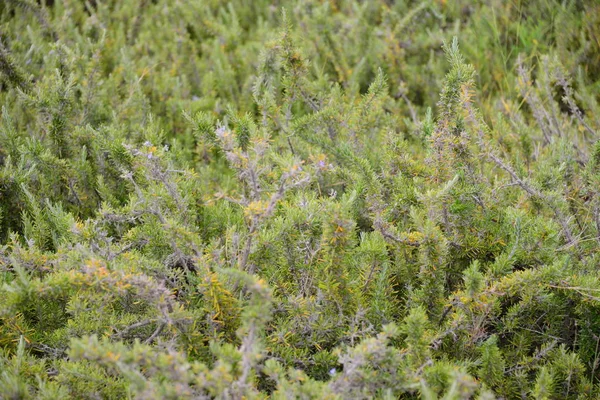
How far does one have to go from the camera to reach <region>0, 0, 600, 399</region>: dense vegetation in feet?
4.72

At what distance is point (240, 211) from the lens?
2.11 metres

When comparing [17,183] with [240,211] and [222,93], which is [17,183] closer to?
[240,211]

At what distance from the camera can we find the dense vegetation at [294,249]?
1.44 m

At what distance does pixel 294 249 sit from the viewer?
1.80m

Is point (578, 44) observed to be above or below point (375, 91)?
below

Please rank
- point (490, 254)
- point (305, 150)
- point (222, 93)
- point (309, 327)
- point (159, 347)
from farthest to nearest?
point (222, 93), point (305, 150), point (490, 254), point (309, 327), point (159, 347)

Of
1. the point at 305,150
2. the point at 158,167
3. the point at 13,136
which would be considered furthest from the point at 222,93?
the point at 158,167

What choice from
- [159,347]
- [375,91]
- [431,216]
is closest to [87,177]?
[159,347]

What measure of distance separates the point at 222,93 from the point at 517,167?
1.64 metres

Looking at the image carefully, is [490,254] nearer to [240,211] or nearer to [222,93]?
[240,211]

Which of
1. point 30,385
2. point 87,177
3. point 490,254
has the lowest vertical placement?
point 490,254

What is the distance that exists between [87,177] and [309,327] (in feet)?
3.75

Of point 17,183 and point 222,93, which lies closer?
point 17,183

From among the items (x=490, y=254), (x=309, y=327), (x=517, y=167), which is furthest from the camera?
(x=517, y=167)
